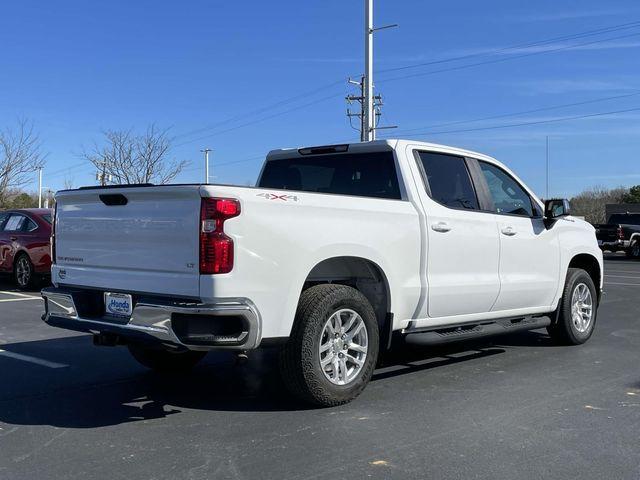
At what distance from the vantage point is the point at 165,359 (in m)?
6.12

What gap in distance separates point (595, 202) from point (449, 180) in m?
58.0

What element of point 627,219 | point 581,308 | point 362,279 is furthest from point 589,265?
point 627,219

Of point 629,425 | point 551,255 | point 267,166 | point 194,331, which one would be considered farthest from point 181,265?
point 551,255

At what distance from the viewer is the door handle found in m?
5.72

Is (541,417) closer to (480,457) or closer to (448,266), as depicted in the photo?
(480,457)

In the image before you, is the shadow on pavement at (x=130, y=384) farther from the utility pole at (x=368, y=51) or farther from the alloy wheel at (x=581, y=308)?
the utility pole at (x=368, y=51)

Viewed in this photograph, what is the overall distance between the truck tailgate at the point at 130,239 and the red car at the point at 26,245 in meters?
7.95

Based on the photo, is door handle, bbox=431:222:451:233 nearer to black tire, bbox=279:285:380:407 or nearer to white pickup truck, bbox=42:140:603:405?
white pickup truck, bbox=42:140:603:405

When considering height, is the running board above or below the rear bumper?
below

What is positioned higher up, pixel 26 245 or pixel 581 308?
pixel 26 245

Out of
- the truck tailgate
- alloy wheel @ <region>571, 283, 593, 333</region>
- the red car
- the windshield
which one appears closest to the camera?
the truck tailgate

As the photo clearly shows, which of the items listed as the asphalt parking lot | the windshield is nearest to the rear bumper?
the asphalt parking lot

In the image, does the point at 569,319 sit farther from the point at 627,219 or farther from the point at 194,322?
the point at 627,219

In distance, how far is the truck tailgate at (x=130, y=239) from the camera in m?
4.41
